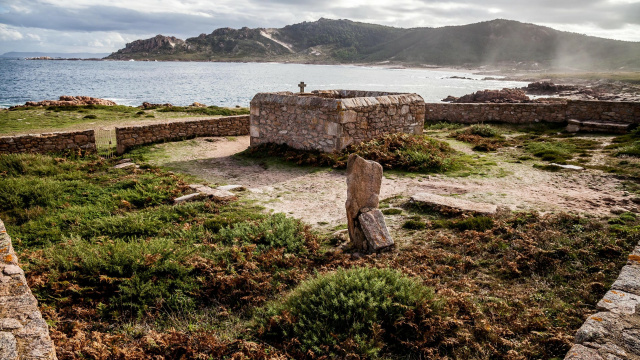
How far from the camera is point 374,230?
6.10 metres

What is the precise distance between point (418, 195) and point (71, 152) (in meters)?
11.3

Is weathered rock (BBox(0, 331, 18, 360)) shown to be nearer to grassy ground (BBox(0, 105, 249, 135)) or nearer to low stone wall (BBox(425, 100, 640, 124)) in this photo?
grassy ground (BBox(0, 105, 249, 135))

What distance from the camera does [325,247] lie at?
252 inches

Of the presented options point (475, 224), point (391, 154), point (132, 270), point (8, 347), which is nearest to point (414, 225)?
point (475, 224)

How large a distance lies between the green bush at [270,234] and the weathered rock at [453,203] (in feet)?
8.41

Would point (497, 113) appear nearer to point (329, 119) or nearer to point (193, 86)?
point (329, 119)

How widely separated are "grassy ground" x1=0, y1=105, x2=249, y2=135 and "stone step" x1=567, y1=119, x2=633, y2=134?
59.5ft

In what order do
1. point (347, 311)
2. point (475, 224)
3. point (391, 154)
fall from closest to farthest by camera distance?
point (347, 311) < point (475, 224) < point (391, 154)

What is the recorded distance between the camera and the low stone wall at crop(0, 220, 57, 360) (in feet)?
9.87

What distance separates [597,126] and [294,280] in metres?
15.1

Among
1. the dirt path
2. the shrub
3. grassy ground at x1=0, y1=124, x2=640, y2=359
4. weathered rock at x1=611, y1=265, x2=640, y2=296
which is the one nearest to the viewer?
grassy ground at x1=0, y1=124, x2=640, y2=359

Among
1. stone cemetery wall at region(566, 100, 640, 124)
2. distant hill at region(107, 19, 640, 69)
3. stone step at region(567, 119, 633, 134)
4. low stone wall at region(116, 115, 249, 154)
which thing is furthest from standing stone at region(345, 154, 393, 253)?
distant hill at region(107, 19, 640, 69)

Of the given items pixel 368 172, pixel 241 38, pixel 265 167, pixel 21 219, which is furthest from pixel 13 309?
pixel 241 38

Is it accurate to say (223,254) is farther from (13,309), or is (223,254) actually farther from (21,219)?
(21,219)
